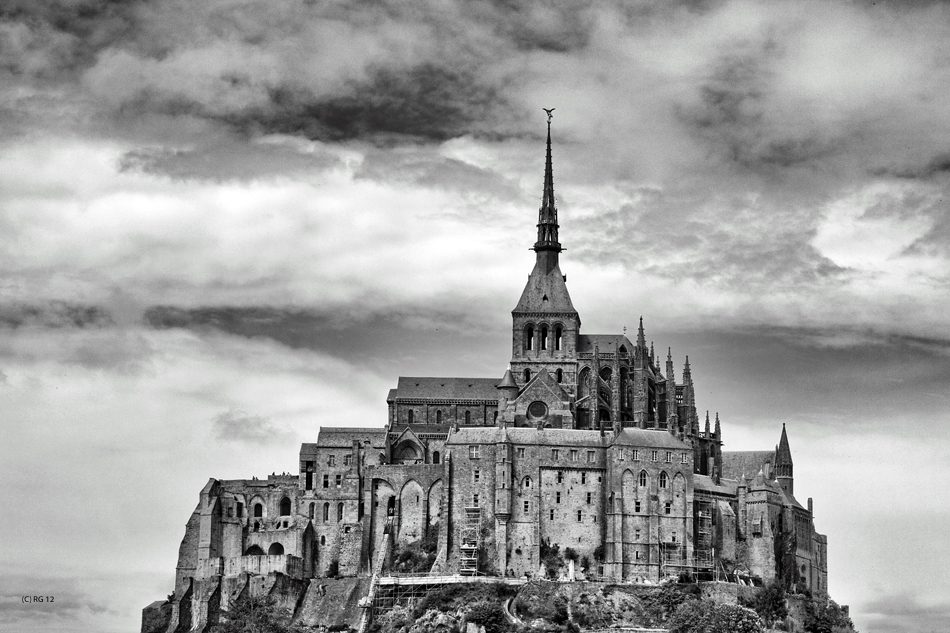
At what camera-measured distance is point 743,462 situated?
154 meters

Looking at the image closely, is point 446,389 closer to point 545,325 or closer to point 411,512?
point 545,325

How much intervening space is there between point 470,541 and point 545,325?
79.2ft

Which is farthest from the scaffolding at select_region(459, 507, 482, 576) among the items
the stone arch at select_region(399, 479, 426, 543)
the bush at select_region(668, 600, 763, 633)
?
the bush at select_region(668, 600, 763, 633)

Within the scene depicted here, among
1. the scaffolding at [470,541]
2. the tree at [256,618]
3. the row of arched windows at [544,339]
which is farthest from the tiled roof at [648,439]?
the tree at [256,618]

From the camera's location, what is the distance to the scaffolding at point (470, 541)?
14275 centimetres

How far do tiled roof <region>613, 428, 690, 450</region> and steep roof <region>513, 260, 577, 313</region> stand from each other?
16700mm

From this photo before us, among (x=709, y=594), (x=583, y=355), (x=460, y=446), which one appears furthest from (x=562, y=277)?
(x=709, y=594)

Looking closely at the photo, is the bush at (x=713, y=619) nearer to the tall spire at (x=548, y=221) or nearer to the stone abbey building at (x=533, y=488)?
the stone abbey building at (x=533, y=488)

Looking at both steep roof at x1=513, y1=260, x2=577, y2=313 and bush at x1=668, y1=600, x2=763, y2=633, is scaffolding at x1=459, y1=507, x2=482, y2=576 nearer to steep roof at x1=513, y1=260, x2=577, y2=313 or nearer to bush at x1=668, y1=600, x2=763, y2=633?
bush at x1=668, y1=600, x2=763, y2=633

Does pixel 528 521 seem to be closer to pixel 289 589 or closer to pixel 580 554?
pixel 580 554

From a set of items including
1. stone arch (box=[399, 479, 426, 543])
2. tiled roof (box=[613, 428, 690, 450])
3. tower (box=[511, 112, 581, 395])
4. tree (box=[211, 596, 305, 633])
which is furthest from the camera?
tower (box=[511, 112, 581, 395])

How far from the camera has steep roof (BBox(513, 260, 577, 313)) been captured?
527ft

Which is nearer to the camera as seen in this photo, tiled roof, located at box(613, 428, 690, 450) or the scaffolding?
the scaffolding

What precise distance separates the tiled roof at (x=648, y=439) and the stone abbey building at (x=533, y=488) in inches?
6.4
